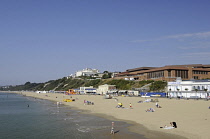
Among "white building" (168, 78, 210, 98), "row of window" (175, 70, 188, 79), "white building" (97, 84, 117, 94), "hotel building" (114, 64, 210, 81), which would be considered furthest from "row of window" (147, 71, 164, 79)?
"white building" (168, 78, 210, 98)

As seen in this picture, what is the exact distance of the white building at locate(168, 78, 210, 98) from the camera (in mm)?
60941

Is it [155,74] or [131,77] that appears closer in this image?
[155,74]

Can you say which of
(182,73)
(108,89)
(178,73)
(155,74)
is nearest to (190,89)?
(178,73)

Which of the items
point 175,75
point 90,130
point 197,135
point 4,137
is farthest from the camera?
point 175,75

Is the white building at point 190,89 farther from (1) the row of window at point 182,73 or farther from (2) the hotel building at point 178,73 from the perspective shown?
(1) the row of window at point 182,73

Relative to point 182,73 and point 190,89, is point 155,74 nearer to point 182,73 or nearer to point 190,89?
point 182,73

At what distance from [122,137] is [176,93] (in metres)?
48.0

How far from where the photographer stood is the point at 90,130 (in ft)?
85.8

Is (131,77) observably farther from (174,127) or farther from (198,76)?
(174,127)

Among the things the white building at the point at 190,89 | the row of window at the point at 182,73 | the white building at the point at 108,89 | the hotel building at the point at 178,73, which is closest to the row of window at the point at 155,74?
the hotel building at the point at 178,73

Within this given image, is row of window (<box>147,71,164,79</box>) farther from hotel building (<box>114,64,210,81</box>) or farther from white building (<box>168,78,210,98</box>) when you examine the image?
white building (<box>168,78,210,98</box>)

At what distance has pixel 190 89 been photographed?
65312mm

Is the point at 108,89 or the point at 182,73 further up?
the point at 182,73

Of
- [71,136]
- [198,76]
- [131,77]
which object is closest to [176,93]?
[198,76]
